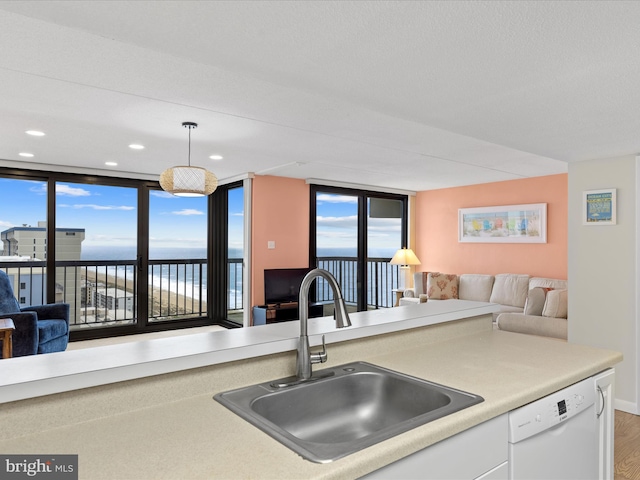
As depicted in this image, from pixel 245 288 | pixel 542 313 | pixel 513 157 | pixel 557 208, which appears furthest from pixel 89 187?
pixel 557 208

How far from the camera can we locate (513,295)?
18.9 feet

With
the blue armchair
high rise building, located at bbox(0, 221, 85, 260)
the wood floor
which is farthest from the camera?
high rise building, located at bbox(0, 221, 85, 260)

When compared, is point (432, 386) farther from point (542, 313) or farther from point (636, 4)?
point (542, 313)

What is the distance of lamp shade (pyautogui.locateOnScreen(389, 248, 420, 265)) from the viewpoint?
700 centimetres

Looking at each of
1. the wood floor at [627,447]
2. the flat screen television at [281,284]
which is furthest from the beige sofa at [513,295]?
the flat screen television at [281,284]

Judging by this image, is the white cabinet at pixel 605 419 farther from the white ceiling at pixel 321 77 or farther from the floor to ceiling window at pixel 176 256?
the floor to ceiling window at pixel 176 256

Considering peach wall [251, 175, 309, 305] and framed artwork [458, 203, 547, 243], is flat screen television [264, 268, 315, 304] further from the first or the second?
framed artwork [458, 203, 547, 243]

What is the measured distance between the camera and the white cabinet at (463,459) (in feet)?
3.30

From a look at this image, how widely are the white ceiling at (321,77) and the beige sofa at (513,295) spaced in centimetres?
153

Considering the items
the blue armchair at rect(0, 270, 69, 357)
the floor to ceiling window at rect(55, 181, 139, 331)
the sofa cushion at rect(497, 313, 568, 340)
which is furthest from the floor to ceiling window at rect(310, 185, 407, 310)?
the blue armchair at rect(0, 270, 69, 357)

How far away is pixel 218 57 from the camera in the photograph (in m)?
1.69

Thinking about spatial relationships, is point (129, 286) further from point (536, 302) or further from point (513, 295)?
point (513, 295)

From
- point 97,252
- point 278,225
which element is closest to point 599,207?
point 278,225

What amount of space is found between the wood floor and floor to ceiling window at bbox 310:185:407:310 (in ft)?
13.6
